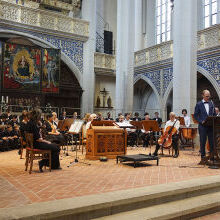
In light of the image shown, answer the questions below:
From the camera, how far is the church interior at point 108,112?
12.5 ft

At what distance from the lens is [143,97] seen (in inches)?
793

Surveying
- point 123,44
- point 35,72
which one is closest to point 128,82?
point 123,44

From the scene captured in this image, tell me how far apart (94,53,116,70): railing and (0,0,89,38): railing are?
161cm

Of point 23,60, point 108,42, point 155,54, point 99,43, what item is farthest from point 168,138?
point 108,42

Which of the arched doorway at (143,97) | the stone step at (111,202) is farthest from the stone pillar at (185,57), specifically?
the arched doorway at (143,97)

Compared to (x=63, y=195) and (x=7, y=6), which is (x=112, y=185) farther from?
(x=7, y=6)

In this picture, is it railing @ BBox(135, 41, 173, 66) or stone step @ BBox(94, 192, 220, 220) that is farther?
railing @ BBox(135, 41, 173, 66)

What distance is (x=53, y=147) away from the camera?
5.80m

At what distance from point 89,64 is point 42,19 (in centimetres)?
388

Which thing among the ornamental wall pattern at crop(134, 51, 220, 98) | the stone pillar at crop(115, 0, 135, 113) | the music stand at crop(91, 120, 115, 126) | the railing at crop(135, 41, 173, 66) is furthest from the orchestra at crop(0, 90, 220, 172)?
the railing at crop(135, 41, 173, 66)

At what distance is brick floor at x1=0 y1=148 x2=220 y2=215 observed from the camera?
381cm

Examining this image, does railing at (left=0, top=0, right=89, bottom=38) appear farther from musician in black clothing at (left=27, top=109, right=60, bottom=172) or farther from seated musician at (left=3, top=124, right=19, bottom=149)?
musician in black clothing at (left=27, top=109, right=60, bottom=172)

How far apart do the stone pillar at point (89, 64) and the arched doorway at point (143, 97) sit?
330 cm

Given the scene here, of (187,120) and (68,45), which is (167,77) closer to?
(68,45)
